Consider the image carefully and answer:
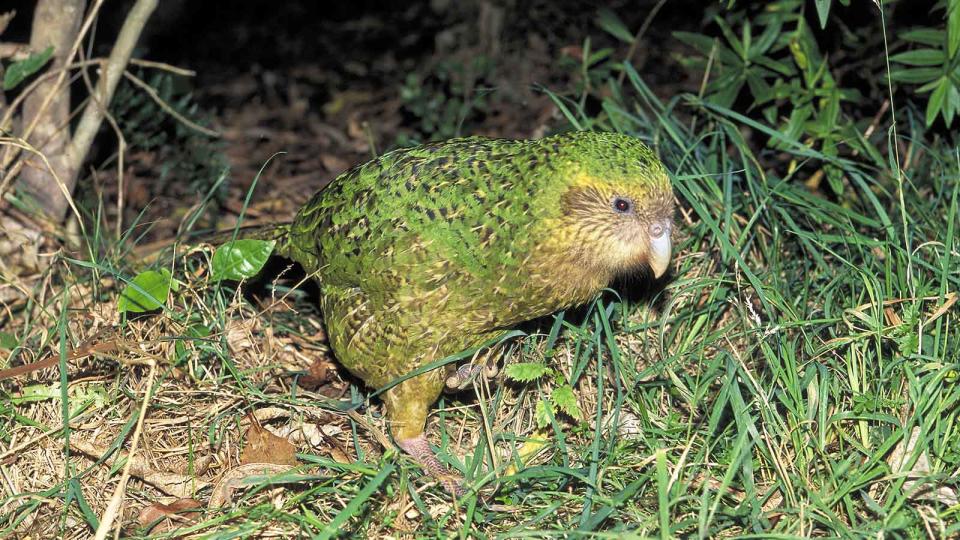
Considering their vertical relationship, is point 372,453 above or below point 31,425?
below

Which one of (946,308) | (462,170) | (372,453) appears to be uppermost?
(462,170)

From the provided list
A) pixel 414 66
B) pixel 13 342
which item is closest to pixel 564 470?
pixel 13 342

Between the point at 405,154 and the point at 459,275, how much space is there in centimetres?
64

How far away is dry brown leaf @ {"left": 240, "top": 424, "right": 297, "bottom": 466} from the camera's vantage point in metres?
3.87

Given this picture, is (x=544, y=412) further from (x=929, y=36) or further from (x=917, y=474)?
(x=929, y=36)

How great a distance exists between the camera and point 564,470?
3.54 meters

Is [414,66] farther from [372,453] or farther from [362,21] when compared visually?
[372,453]

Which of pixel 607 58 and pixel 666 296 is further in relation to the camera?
pixel 607 58

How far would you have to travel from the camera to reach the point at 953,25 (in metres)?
4.48

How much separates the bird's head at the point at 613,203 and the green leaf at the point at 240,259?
1384 mm

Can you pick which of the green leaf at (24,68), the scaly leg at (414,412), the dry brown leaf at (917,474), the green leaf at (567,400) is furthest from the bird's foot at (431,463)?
the green leaf at (24,68)

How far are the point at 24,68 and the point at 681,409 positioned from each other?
131 inches

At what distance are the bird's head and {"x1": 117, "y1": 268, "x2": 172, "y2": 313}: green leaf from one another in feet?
5.58

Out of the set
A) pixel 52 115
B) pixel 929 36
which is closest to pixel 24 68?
pixel 52 115
